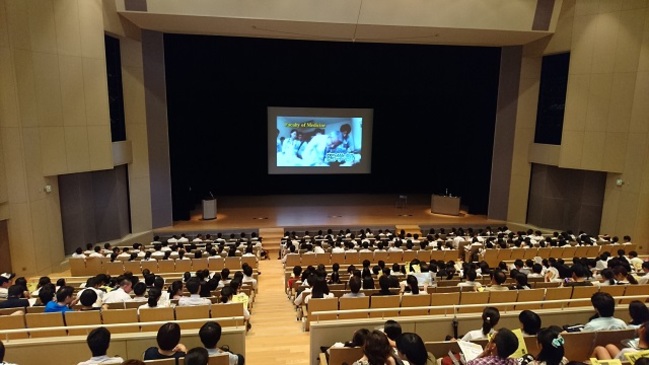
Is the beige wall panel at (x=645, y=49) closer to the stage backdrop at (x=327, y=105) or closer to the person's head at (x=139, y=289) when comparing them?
the stage backdrop at (x=327, y=105)

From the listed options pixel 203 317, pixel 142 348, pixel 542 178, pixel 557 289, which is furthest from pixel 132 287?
pixel 542 178

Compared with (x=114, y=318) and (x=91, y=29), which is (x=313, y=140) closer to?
(x=91, y=29)

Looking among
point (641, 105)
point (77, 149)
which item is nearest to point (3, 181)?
point (77, 149)

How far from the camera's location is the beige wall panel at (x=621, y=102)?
45.8 ft

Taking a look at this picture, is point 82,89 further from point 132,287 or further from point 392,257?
point 392,257

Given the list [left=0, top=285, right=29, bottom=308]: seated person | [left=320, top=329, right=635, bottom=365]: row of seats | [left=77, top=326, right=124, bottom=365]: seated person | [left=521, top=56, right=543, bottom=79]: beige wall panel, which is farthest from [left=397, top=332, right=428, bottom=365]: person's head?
[left=521, top=56, right=543, bottom=79]: beige wall panel

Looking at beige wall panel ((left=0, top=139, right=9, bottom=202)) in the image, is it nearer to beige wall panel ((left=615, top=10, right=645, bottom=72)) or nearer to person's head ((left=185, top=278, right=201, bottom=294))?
person's head ((left=185, top=278, right=201, bottom=294))

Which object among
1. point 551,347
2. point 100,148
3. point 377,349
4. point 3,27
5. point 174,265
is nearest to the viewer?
point 377,349

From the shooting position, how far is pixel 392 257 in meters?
11.2

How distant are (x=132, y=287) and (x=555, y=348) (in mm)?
7099

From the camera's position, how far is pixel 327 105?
20.1 m

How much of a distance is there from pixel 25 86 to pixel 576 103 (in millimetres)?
17943

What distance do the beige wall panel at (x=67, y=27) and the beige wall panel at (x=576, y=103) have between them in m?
16.9

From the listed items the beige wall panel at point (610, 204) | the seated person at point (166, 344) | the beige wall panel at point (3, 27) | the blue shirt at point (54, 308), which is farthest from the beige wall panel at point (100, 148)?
the beige wall panel at point (610, 204)
